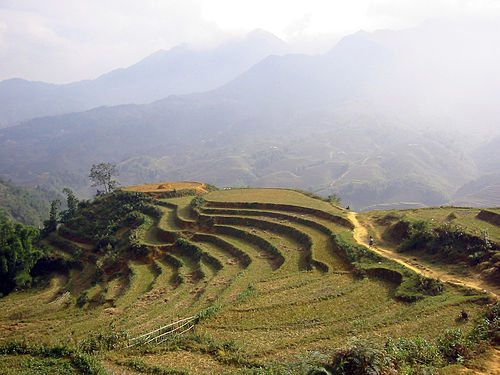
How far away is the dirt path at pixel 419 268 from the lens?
1692cm

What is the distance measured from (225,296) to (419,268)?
12.8 meters

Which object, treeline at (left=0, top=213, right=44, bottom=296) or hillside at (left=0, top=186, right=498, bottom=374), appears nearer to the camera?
hillside at (left=0, top=186, right=498, bottom=374)

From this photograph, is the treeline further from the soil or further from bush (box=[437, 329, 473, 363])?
bush (box=[437, 329, 473, 363])

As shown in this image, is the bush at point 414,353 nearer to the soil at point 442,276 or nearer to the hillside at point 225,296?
the hillside at point 225,296

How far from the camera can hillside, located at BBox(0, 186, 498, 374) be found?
1259 centimetres

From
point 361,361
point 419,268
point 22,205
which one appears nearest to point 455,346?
point 361,361

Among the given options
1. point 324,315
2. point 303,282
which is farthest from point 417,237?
point 324,315

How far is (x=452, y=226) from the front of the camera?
22.4 m

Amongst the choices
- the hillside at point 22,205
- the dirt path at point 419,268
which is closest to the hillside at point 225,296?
the dirt path at point 419,268

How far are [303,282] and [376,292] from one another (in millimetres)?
4601

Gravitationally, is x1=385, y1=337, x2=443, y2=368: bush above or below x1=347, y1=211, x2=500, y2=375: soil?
above

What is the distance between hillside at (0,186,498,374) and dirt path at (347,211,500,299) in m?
0.70

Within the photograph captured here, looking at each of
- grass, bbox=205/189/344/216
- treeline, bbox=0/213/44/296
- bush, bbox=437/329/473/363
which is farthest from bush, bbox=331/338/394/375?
treeline, bbox=0/213/44/296

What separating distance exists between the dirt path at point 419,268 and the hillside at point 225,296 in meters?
0.70
